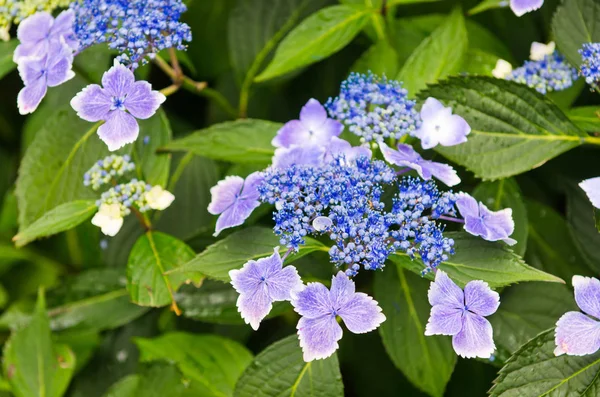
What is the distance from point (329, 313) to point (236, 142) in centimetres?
49

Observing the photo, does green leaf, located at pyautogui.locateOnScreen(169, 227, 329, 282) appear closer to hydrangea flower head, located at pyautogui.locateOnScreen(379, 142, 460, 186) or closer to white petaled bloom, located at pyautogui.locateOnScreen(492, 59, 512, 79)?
hydrangea flower head, located at pyautogui.locateOnScreen(379, 142, 460, 186)

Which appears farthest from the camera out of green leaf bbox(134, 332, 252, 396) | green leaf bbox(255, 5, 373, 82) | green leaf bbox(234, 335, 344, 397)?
green leaf bbox(134, 332, 252, 396)

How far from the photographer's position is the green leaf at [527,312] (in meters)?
1.22

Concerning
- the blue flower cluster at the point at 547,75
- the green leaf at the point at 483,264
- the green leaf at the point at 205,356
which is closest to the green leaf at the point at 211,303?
the green leaf at the point at 205,356

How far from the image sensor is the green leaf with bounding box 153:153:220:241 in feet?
5.11

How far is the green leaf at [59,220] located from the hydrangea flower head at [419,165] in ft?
1.86

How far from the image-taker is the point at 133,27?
110 cm

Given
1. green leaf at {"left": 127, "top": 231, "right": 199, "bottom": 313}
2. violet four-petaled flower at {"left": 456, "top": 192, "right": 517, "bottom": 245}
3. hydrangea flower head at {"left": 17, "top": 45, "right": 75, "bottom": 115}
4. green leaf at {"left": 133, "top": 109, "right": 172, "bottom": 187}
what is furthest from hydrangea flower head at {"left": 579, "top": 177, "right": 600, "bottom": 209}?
hydrangea flower head at {"left": 17, "top": 45, "right": 75, "bottom": 115}

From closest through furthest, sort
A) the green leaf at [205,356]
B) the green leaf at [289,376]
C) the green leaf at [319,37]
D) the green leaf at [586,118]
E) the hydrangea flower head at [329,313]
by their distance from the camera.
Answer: the hydrangea flower head at [329,313] < the green leaf at [289,376] < the green leaf at [586,118] < the green leaf at [319,37] < the green leaf at [205,356]

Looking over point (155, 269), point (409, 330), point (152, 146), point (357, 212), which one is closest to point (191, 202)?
point (152, 146)

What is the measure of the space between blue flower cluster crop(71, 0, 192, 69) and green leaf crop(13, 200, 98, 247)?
288 millimetres

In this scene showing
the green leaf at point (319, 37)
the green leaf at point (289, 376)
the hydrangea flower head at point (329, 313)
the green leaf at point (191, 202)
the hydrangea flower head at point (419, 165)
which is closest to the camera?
the hydrangea flower head at point (329, 313)

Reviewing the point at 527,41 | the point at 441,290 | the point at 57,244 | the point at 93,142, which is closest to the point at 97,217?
the point at 93,142

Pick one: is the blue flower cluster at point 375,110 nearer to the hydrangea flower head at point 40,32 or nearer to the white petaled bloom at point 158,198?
the white petaled bloom at point 158,198
